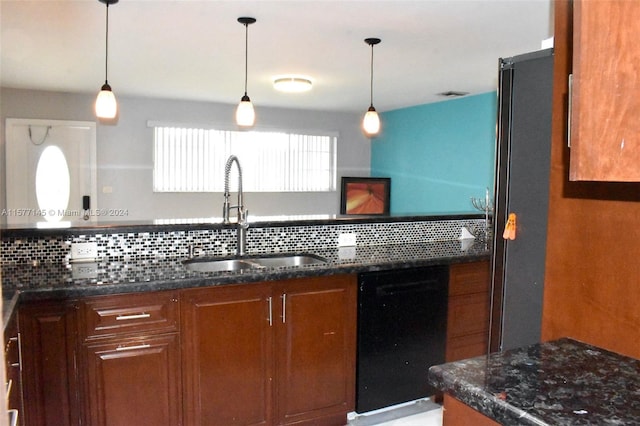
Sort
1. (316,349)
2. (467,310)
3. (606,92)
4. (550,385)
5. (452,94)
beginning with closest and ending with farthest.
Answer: (606,92), (550,385), (316,349), (467,310), (452,94)

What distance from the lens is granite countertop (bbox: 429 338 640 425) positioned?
0.97 meters

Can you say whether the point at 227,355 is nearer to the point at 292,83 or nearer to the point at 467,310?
the point at 467,310

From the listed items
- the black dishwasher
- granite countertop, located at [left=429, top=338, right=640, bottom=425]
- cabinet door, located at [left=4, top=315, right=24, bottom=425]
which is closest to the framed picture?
the black dishwasher

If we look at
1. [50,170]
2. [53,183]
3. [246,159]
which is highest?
[246,159]

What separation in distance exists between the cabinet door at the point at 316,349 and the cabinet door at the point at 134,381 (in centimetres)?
52

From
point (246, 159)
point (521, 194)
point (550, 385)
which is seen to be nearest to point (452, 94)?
point (246, 159)

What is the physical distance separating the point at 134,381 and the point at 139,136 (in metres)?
5.12

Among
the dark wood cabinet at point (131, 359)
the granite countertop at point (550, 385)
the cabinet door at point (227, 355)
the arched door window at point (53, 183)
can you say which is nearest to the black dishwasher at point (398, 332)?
the cabinet door at point (227, 355)

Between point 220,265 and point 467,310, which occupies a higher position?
point 220,265

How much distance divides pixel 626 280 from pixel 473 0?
2096 mm

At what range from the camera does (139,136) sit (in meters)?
6.66

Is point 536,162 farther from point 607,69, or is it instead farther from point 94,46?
point 94,46

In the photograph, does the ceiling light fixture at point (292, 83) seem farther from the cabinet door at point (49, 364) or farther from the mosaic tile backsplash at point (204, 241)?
the cabinet door at point (49, 364)

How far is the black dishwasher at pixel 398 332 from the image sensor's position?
2.64 meters
